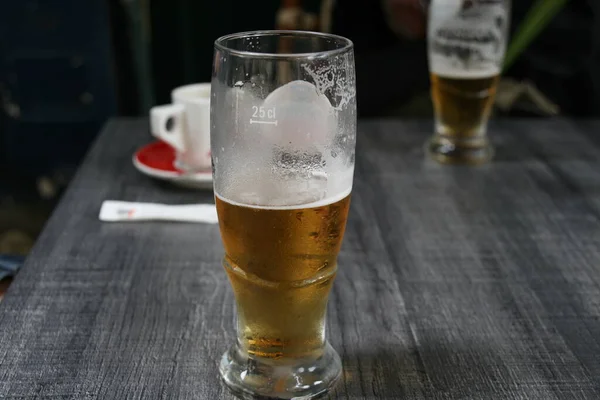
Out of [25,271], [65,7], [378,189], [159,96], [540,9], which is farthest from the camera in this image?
[159,96]

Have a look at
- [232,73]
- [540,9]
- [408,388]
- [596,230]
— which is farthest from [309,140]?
[540,9]

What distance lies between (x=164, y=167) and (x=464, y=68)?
17.7 inches

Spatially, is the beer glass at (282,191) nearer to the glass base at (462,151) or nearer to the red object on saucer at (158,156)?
the red object on saucer at (158,156)

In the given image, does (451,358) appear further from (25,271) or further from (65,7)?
(65,7)

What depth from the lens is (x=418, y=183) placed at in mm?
1096

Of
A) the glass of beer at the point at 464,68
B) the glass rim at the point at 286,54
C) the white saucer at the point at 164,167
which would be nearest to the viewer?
the glass rim at the point at 286,54

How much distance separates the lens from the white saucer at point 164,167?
1.02m

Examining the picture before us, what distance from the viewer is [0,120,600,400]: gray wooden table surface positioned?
625mm

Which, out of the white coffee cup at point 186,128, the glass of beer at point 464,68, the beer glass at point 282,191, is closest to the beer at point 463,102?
the glass of beer at point 464,68

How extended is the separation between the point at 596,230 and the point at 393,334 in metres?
0.37

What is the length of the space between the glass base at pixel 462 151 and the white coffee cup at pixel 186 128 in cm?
36

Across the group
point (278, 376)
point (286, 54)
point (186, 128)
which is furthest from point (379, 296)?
point (186, 128)

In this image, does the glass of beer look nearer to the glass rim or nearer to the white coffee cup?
the white coffee cup

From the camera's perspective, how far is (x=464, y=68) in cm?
115
